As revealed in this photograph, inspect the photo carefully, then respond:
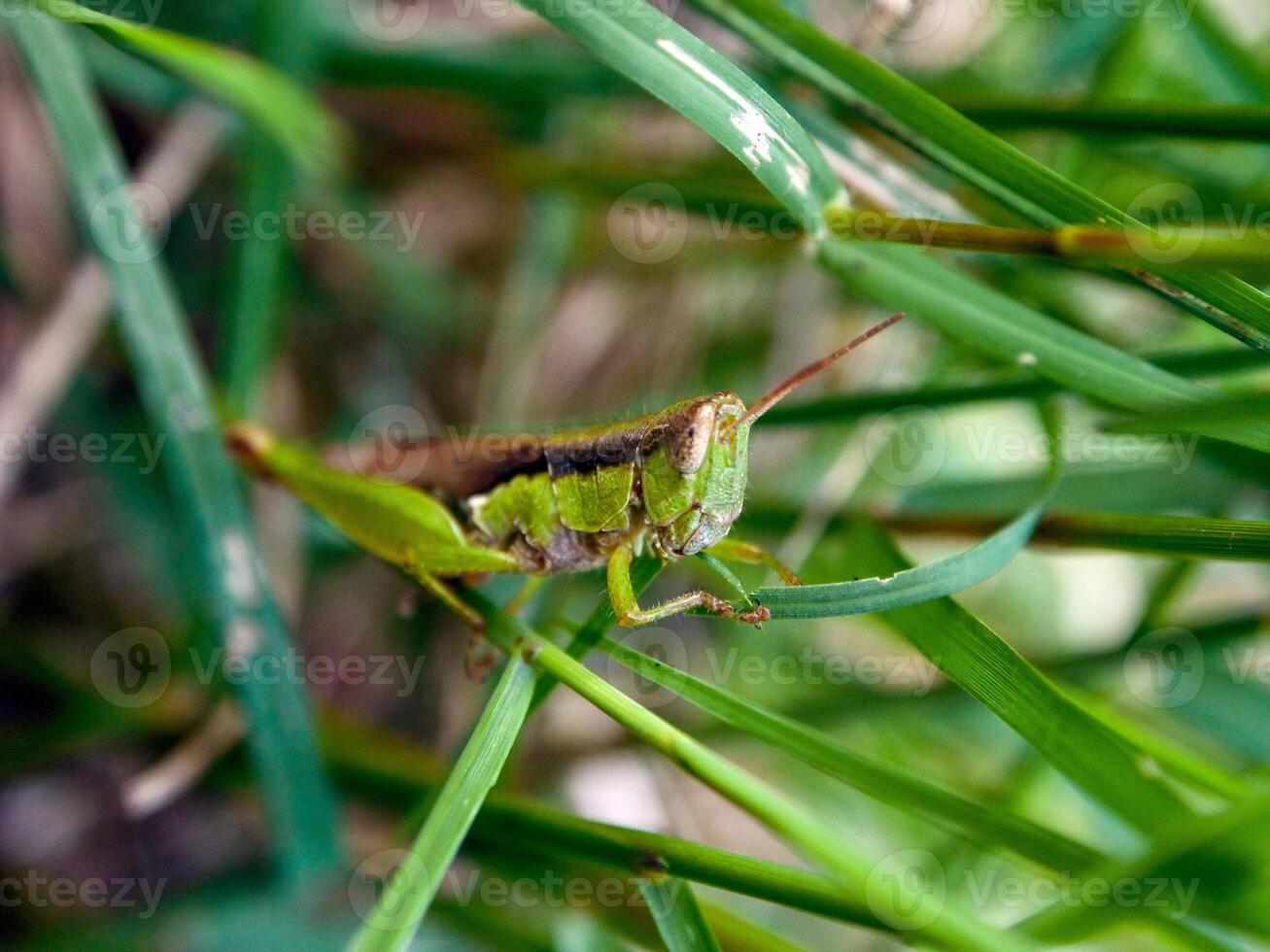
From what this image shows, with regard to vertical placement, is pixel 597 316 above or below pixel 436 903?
above

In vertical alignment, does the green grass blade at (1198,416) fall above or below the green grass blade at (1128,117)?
below

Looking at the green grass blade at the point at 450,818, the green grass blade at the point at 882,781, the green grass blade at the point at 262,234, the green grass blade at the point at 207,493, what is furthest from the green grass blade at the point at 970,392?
the green grass blade at the point at 262,234

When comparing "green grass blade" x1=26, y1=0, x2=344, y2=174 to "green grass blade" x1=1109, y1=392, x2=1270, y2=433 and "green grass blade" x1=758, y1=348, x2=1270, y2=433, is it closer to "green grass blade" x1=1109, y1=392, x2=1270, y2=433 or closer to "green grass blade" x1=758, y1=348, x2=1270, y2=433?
"green grass blade" x1=758, y1=348, x2=1270, y2=433

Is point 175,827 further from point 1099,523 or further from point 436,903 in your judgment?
point 1099,523

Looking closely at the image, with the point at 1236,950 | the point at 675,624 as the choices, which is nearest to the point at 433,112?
the point at 675,624

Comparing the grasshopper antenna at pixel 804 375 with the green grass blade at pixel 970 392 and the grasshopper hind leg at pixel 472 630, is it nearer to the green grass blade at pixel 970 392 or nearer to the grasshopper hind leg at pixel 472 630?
the green grass blade at pixel 970 392

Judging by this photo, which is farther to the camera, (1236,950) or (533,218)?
(533,218)

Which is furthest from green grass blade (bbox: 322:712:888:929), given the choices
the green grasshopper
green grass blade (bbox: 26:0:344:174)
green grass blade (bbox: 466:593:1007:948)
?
green grass blade (bbox: 26:0:344:174)
